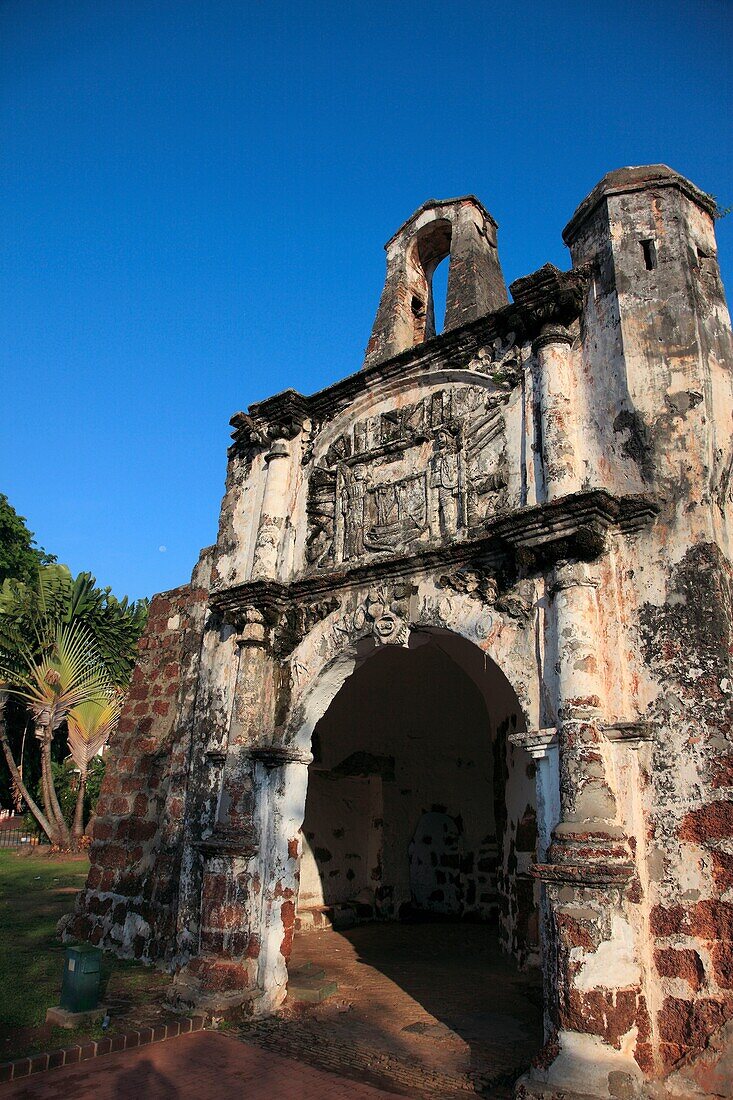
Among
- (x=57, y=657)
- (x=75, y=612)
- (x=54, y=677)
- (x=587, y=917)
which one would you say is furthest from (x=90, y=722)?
(x=587, y=917)

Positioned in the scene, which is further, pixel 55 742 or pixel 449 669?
pixel 55 742

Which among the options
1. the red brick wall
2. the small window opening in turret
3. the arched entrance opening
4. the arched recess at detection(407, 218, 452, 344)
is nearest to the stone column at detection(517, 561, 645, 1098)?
the arched entrance opening

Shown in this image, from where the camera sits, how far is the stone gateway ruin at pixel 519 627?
396 cm

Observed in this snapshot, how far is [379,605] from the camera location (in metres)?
5.93

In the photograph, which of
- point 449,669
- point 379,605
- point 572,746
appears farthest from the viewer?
point 449,669

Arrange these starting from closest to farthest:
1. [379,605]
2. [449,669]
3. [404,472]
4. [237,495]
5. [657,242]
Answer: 1. [657,242]
2. [379,605]
3. [404,472]
4. [237,495]
5. [449,669]

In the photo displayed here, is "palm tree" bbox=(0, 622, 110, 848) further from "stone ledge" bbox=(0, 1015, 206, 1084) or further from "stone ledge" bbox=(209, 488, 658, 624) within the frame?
"stone ledge" bbox=(0, 1015, 206, 1084)

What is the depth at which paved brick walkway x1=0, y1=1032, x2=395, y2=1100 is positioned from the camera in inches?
156

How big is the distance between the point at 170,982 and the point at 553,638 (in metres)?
4.38

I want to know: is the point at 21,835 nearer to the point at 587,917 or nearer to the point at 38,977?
the point at 38,977

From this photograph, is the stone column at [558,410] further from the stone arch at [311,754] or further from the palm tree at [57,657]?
the palm tree at [57,657]

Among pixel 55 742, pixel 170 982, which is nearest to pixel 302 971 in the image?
Answer: pixel 170 982

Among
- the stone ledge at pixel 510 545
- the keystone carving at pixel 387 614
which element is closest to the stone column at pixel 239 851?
the stone ledge at pixel 510 545

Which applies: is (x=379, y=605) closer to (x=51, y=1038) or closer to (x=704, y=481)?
(x=704, y=481)
